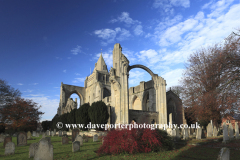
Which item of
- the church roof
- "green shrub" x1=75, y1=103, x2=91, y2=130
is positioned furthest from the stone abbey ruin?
the church roof

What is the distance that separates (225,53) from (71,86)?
46.8m

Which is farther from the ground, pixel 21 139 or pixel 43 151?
pixel 43 151

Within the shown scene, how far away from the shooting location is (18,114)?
29.5 m

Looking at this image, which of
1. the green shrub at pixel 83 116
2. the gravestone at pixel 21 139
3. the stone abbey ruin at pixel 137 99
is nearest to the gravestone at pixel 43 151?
the gravestone at pixel 21 139

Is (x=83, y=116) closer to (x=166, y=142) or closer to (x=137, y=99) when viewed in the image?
(x=137, y=99)

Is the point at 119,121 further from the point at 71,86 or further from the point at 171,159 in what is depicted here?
the point at 71,86

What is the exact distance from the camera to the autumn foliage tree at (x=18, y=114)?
28.4 m

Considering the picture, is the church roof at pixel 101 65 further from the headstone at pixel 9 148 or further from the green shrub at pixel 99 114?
the headstone at pixel 9 148

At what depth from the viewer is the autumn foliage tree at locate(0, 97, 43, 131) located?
28.4 m

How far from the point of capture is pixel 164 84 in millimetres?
25531

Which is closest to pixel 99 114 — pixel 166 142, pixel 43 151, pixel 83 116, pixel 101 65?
pixel 83 116

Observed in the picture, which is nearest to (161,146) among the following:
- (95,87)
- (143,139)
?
(143,139)

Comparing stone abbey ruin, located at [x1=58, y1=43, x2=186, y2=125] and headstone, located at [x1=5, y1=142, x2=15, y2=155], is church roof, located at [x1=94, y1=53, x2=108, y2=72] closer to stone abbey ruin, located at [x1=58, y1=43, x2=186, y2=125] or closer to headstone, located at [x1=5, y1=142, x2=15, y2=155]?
stone abbey ruin, located at [x1=58, y1=43, x2=186, y2=125]

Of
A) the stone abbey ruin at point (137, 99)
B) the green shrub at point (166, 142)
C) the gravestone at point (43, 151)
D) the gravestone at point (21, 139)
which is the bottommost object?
the gravestone at point (21, 139)
